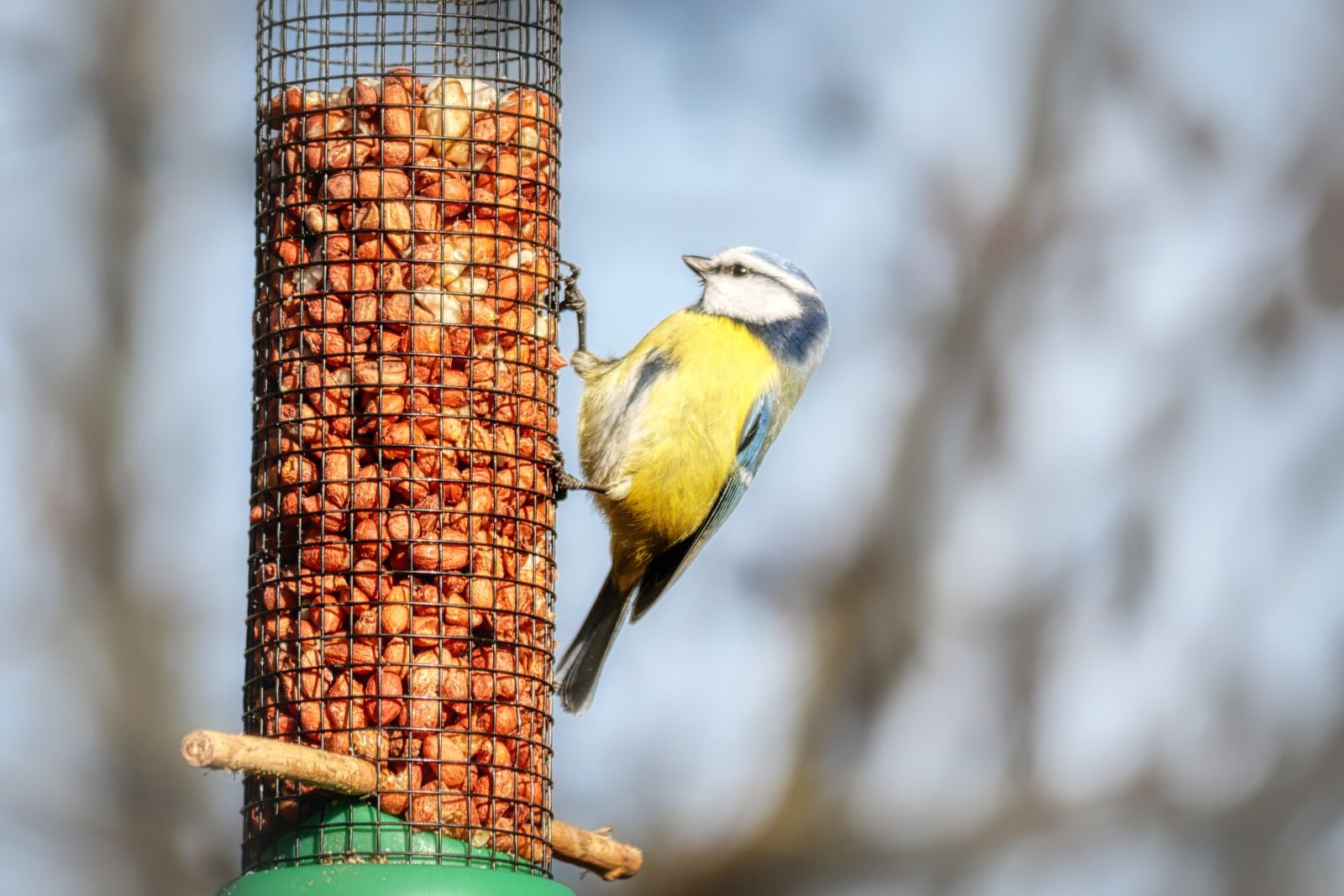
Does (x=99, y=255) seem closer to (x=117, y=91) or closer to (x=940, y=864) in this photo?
(x=117, y=91)

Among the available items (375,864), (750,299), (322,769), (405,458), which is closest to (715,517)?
(750,299)

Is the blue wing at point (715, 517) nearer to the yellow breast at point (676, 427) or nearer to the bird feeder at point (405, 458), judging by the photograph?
the yellow breast at point (676, 427)

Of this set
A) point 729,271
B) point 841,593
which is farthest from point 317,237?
point 841,593

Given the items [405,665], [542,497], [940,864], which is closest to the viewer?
[405,665]

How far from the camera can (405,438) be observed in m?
4.30

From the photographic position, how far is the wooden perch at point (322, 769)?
328 cm

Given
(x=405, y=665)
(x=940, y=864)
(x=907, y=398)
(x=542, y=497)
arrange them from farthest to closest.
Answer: (x=907, y=398), (x=940, y=864), (x=542, y=497), (x=405, y=665)

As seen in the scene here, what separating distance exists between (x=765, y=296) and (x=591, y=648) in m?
1.14

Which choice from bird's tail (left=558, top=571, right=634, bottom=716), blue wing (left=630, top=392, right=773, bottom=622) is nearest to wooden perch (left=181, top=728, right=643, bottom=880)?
bird's tail (left=558, top=571, right=634, bottom=716)

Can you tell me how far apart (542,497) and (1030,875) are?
370 centimetres

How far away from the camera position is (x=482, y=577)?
14.2 ft

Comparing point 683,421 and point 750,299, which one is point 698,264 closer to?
point 750,299

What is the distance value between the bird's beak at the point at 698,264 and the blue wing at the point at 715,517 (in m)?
0.46

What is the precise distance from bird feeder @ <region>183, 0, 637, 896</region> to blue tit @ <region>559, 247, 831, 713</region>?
0.64m
